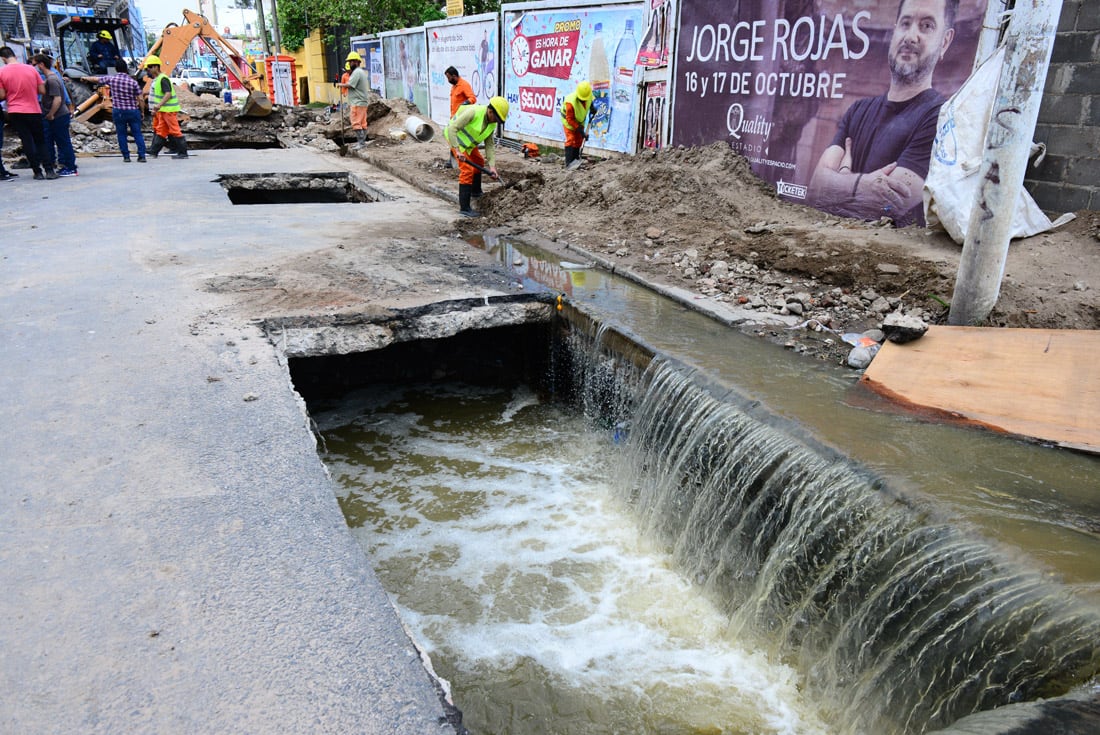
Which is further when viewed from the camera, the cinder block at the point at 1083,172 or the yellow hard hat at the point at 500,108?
the yellow hard hat at the point at 500,108

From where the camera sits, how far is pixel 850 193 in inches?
267

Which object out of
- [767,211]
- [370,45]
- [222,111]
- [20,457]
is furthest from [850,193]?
[370,45]

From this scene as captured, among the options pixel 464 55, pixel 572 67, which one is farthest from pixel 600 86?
pixel 464 55

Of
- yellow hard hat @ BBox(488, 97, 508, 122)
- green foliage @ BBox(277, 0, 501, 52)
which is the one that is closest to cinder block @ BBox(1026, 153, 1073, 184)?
yellow hard hat @ BBox(488, 97, 508, 122)

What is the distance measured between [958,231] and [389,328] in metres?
4.22

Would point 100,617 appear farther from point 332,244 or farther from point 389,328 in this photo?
point 332,244

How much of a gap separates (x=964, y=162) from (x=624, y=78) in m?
6.09

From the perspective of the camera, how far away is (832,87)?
6867mm

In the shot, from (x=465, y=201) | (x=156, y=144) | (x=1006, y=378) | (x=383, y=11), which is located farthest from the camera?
(x=383, y=11)

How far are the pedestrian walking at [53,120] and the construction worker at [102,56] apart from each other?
1010cm

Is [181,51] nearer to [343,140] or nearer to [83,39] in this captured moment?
[343,140]

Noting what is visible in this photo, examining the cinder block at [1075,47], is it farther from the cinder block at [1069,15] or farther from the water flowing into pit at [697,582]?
the water flowing into pit at [697,582]

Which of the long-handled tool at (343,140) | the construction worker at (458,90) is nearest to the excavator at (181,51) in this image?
the long-handled tool at (343,140)

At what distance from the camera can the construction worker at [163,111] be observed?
515 inches
